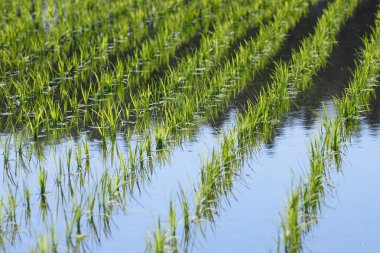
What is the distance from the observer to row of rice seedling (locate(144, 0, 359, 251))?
5.15 m

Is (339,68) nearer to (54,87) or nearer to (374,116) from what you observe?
(374,116)

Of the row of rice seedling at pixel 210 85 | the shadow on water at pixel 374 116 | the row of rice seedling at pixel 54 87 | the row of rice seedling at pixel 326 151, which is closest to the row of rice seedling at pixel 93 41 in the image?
the row of rice seedling at pixel 54 87

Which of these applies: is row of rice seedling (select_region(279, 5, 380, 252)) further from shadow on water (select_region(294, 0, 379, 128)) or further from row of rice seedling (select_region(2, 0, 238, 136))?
row of rice seedling (select_region(2, 0, 238, 136))

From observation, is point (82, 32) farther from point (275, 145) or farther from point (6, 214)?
point (6, 214)

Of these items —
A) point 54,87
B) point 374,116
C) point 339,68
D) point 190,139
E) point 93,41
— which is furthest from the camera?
point 93,41

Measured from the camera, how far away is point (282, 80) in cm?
767

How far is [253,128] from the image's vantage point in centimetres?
666

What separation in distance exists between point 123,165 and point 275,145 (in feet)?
4.37

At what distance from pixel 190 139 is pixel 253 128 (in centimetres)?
46

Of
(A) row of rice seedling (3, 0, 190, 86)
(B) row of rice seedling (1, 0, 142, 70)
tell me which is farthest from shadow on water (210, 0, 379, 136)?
(B) row of rice seedling (1, 0, 142, 70)

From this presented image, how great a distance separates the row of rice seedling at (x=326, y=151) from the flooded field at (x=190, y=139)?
0.02 m

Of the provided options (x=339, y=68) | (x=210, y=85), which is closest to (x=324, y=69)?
(x=339, y=68)

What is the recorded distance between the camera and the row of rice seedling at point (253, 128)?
5.15m

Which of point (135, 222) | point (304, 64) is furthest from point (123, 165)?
point (304, 64)
